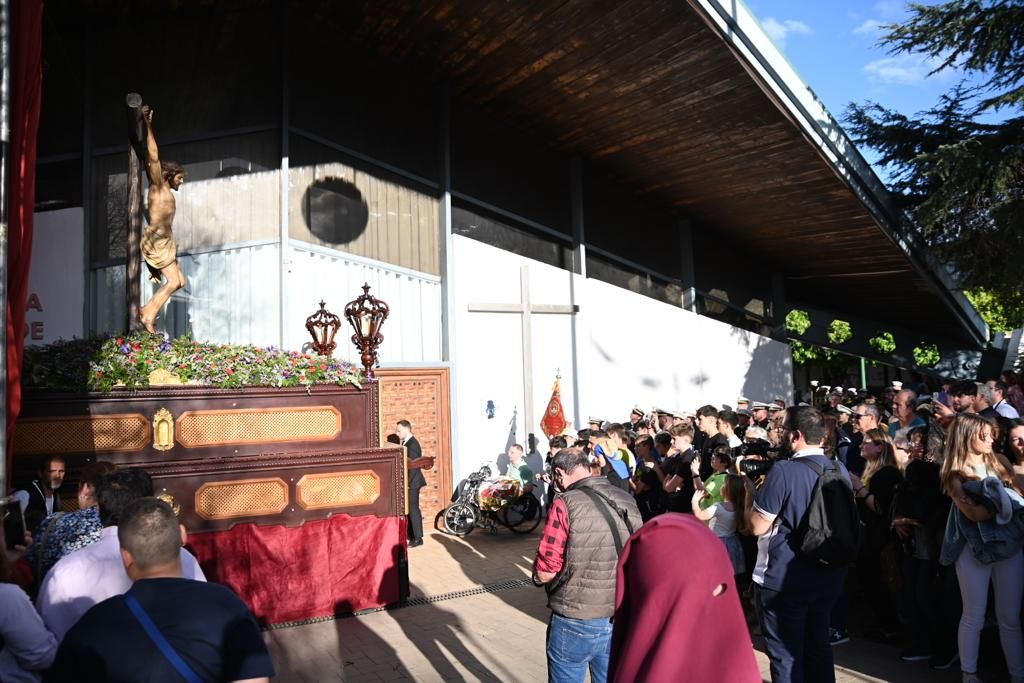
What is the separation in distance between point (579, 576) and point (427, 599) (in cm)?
452

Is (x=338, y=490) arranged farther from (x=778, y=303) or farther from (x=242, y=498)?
(x=778, y=303)

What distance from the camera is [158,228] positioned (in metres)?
7.59

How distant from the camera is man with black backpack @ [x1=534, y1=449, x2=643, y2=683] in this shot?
150 inches

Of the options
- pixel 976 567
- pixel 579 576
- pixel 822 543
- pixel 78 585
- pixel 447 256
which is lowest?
pixel 976 567

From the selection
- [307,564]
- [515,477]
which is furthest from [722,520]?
[515,477]

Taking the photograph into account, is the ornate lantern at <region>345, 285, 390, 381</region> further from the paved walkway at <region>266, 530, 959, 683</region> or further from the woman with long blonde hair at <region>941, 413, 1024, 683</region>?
the woman with long blonde hair at <region>941, 413, 1024, 683</region>

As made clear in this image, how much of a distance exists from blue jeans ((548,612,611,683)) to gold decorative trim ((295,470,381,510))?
403cm

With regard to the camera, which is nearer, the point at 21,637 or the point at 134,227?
the point at 21,637

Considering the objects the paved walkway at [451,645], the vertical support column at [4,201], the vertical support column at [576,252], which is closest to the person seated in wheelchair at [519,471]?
the vertical support column at [576,252]

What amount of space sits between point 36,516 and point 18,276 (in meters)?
1.87

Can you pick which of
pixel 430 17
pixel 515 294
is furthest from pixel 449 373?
pixel 430 17

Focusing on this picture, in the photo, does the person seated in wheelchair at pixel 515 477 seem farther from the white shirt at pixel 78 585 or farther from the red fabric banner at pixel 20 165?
the white shirt at pixel 78 585

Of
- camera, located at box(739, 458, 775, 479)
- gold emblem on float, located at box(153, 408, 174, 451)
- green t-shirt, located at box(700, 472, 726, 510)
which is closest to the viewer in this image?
camera, located at box(739, 458, 775, 479)

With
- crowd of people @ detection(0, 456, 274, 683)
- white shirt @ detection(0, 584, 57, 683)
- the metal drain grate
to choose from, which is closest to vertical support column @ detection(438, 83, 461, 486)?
the metal drain grate
